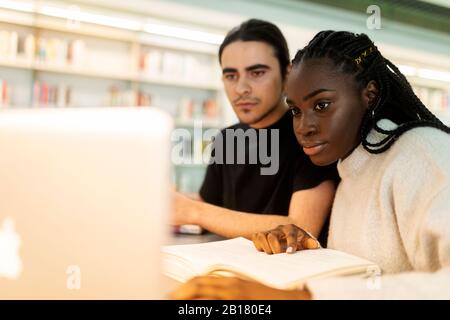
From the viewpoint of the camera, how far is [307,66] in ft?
2.56

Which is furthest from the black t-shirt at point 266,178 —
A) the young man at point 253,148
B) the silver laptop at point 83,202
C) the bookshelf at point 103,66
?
the bookshelf at point 103,66

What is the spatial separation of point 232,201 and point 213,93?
337cm

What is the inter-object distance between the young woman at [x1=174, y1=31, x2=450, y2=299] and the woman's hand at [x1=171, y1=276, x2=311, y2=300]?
0.17m

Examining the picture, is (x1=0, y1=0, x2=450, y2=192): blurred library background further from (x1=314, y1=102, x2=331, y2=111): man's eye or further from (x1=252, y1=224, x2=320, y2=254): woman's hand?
(x1=252, y1=224, x2=320, y2=254): woman's hand

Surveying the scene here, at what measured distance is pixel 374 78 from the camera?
2.62 feet

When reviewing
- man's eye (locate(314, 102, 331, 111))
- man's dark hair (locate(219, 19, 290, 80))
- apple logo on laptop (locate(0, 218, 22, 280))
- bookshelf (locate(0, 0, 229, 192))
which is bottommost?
apple logo on laptop (locate(0, 218, 22, 280))

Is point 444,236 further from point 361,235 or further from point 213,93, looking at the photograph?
point 213,93

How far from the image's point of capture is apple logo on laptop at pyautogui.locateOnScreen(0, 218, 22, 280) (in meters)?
0.47

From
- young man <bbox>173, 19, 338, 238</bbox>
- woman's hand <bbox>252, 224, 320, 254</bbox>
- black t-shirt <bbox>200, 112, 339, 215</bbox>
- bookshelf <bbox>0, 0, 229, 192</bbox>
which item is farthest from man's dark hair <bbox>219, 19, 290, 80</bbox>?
bookshelf <bbox>0, 0, 229, 192</bbox>

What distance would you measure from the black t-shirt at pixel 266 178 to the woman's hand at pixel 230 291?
52cm

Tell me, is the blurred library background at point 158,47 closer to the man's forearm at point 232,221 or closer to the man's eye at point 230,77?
the man's eye at point 230,77

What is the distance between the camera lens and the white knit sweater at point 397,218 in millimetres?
483

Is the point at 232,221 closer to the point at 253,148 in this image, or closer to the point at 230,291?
the point at 253,148

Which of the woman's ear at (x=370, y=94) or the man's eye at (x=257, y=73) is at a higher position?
the man's eye at (x=257, y=73)
